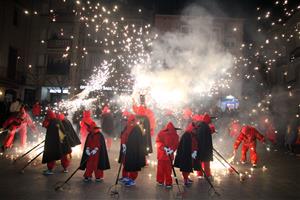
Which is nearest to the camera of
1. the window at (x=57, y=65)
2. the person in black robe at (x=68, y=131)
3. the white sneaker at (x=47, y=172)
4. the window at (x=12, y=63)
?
the white sneaker at (x=47, y=172)

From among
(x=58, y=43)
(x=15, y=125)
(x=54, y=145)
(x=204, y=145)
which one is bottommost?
(x=54, y=145)

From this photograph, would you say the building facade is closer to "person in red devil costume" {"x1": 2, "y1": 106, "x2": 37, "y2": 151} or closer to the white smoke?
the white smoke

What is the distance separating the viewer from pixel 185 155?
27.6 feet

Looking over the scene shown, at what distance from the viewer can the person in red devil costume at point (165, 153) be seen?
820 centimetres

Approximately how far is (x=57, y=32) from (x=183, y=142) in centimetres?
2932

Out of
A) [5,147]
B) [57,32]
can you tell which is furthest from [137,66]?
[57,32]

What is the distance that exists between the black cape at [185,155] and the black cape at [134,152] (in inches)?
37.6

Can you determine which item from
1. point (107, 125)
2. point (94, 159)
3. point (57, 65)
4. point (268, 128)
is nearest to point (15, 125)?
point (107, 125)

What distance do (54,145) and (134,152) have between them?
2.40 meters

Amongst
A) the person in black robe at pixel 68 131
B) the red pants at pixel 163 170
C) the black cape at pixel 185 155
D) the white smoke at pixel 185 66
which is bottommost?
the red pants at pixel 163 170

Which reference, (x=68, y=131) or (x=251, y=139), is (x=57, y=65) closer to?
(x=68, y=131)

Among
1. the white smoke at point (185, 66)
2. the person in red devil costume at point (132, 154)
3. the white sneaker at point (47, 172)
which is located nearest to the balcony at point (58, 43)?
the white smoke at point (185, 66)

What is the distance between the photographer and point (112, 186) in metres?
7.75

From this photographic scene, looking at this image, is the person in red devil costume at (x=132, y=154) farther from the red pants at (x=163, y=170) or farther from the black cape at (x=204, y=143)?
the black cape at (x=204, y=143)
